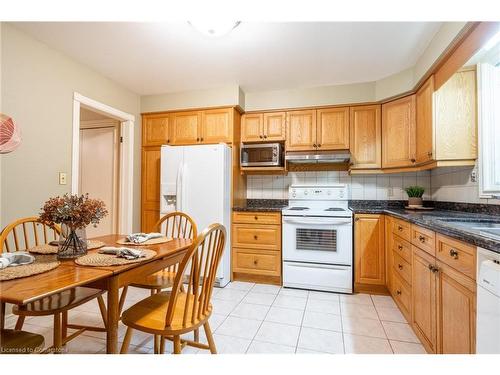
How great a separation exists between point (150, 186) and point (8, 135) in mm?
1605

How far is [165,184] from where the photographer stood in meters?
2.99

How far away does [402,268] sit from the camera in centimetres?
211

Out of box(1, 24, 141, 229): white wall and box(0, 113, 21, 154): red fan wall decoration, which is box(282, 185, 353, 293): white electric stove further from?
box(0, 113, 21, 154): red fan wall decoration

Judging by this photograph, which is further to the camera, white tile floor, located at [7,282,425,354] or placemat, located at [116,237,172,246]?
white tile floor, located at [7,282,425,354]

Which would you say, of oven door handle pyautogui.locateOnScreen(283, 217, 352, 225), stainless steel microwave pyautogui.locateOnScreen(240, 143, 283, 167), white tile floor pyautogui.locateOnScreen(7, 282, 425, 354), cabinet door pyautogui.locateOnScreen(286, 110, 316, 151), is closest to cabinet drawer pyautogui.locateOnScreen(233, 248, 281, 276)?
white tile floor pyautogui.locateOnScreen(7, 282, 425, 354)

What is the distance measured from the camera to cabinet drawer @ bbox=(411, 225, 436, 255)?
1.50 metres

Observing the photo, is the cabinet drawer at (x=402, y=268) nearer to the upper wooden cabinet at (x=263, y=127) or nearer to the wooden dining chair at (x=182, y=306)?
the wooden dining chair at (x=182, y=306)

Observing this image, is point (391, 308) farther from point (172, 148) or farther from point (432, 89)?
point (172, 148)

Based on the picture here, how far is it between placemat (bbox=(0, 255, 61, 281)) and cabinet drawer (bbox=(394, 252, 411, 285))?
2.28 meters

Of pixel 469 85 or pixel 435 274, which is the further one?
pixel 469 85

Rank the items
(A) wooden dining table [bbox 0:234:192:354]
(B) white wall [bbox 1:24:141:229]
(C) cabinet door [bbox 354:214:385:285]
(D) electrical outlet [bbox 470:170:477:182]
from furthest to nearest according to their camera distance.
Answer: (C) cabinet door [bbox 354:214:385:285]
(D) electrical outlet [bbox 470:170:477:182]
(B) white wall [bbox 1:24:141:229]
(A) wooden dining table [bbox 0:234:192:354]

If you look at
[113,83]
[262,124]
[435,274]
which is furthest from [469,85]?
[113,83]

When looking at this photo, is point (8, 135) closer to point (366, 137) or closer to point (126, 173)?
point (126, 173)

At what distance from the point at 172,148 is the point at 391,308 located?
279cm
